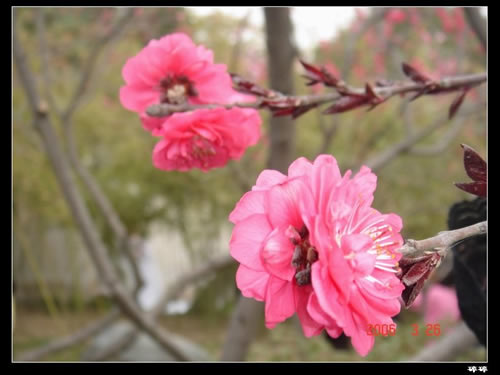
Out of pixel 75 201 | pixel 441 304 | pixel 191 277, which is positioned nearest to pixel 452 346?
pixel 75 201

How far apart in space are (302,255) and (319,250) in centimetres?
4

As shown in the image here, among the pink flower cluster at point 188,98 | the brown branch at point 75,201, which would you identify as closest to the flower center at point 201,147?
the pink flower cluster at point 188,98

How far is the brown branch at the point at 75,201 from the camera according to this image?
1.44 m

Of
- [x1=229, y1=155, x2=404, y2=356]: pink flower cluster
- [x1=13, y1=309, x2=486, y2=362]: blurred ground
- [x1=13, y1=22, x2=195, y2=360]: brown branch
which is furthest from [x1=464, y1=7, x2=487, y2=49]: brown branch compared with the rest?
[x1=13, y1=309, x2=486, y2=362]: blurred ground

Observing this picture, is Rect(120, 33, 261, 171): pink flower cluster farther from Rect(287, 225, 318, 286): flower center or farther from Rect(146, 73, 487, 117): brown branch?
Rect(287, 225, 318, 286): flower center

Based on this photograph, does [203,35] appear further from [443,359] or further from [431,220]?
[443,359]

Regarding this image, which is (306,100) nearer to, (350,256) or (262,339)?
(350,256)

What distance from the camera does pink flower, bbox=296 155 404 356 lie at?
1.11 feet

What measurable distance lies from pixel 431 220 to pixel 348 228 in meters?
2.90

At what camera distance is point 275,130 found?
1.34 metres

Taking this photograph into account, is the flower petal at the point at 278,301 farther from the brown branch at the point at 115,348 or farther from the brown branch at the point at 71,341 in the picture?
the brown branch at the point at 115,348

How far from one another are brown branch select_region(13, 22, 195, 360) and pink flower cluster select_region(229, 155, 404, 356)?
1.19 meters
